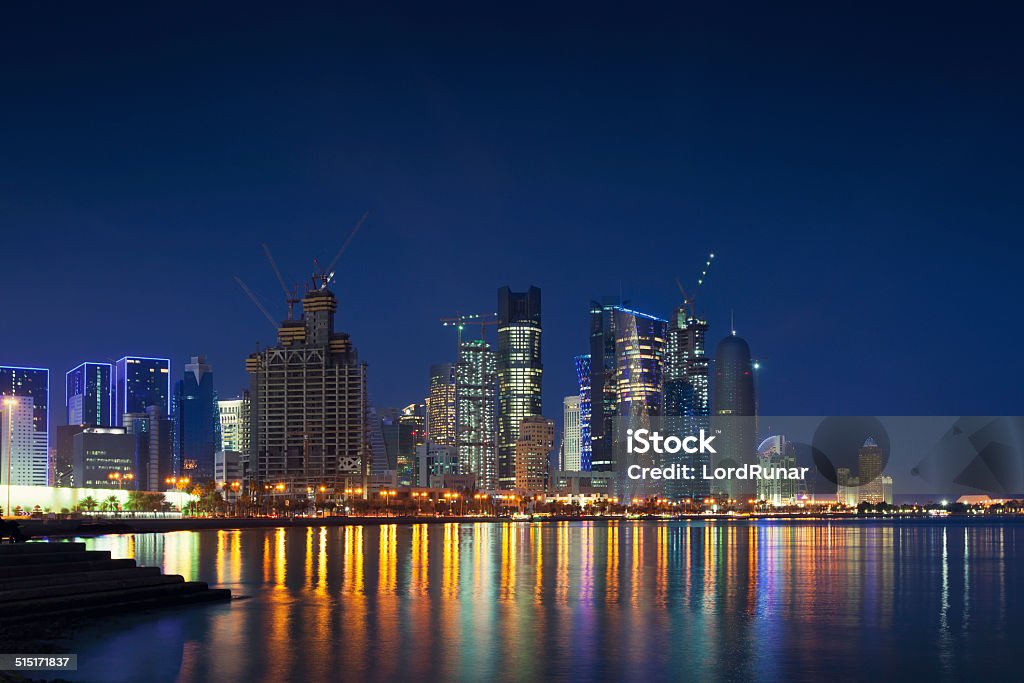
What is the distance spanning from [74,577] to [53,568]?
648 millimetres

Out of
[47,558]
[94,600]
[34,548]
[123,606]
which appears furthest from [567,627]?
[34,548]

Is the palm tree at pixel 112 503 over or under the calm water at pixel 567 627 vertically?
under

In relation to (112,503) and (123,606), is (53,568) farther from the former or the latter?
(112,503)

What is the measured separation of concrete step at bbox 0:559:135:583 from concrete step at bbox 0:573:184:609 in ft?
2.68

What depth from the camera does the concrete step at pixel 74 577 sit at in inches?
1177

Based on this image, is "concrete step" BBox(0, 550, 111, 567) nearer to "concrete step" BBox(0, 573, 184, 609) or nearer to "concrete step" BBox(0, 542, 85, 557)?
"concrete step" BBox(0, 542, 85, 557)

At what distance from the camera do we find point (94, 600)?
3166 cm

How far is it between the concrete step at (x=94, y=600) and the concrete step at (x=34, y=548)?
6.92ft

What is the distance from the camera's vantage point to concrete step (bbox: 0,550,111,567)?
103 feet

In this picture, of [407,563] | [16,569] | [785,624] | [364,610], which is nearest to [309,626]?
[364,610]

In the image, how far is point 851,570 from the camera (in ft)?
191

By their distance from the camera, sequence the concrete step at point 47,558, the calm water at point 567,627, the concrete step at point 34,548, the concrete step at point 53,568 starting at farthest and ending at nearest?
the concrete step at point 34,548 < the concrete step at point 47,558 < the concrete step at point 53,568 < the calm water at point 567,627

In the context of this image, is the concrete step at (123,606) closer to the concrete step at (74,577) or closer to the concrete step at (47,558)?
the concrete step at (74,577)

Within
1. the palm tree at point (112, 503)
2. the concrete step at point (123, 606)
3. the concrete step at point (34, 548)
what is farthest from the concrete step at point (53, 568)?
the palm tree at point (112, 503)
